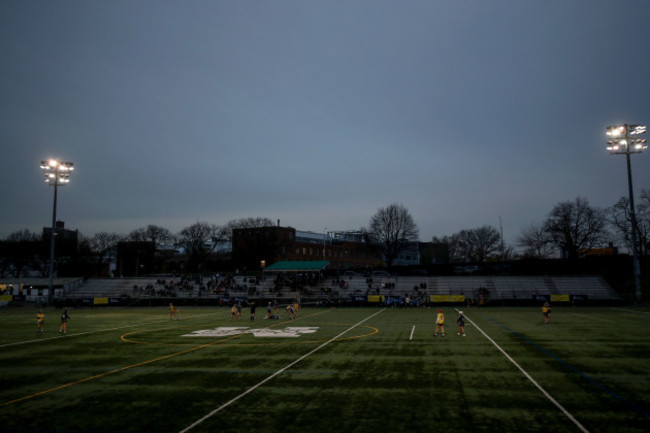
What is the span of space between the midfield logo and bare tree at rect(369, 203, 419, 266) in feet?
208

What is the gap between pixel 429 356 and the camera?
19859mm

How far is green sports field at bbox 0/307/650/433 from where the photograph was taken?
11.0 meters

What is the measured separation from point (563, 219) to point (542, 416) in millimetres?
81355

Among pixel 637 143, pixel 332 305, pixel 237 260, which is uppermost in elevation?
pixel 637 143

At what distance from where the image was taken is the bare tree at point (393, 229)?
9406cm

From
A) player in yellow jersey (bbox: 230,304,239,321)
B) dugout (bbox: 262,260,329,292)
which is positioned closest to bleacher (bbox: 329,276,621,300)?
dugout (bbox: 262,260,329,292)

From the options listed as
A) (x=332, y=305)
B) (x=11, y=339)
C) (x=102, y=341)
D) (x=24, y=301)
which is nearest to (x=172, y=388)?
(x=102, y=341)

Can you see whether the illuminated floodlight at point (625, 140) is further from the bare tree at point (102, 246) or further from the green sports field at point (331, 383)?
the bare tree at point (102, 246)

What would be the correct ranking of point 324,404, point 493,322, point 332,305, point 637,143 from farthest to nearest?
1. point 332,305
2. point 637,143
3. point 493,322
4. point 324,404

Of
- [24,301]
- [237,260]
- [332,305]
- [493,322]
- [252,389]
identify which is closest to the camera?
[252,389]

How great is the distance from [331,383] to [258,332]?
15549 mm

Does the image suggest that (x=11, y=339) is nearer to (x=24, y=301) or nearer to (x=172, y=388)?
(x=172, y=388)

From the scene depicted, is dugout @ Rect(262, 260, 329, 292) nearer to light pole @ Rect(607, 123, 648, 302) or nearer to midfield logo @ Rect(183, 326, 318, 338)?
midfield logo @ Rect(183, 326, 318, 338)

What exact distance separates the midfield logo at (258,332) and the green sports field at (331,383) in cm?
62
